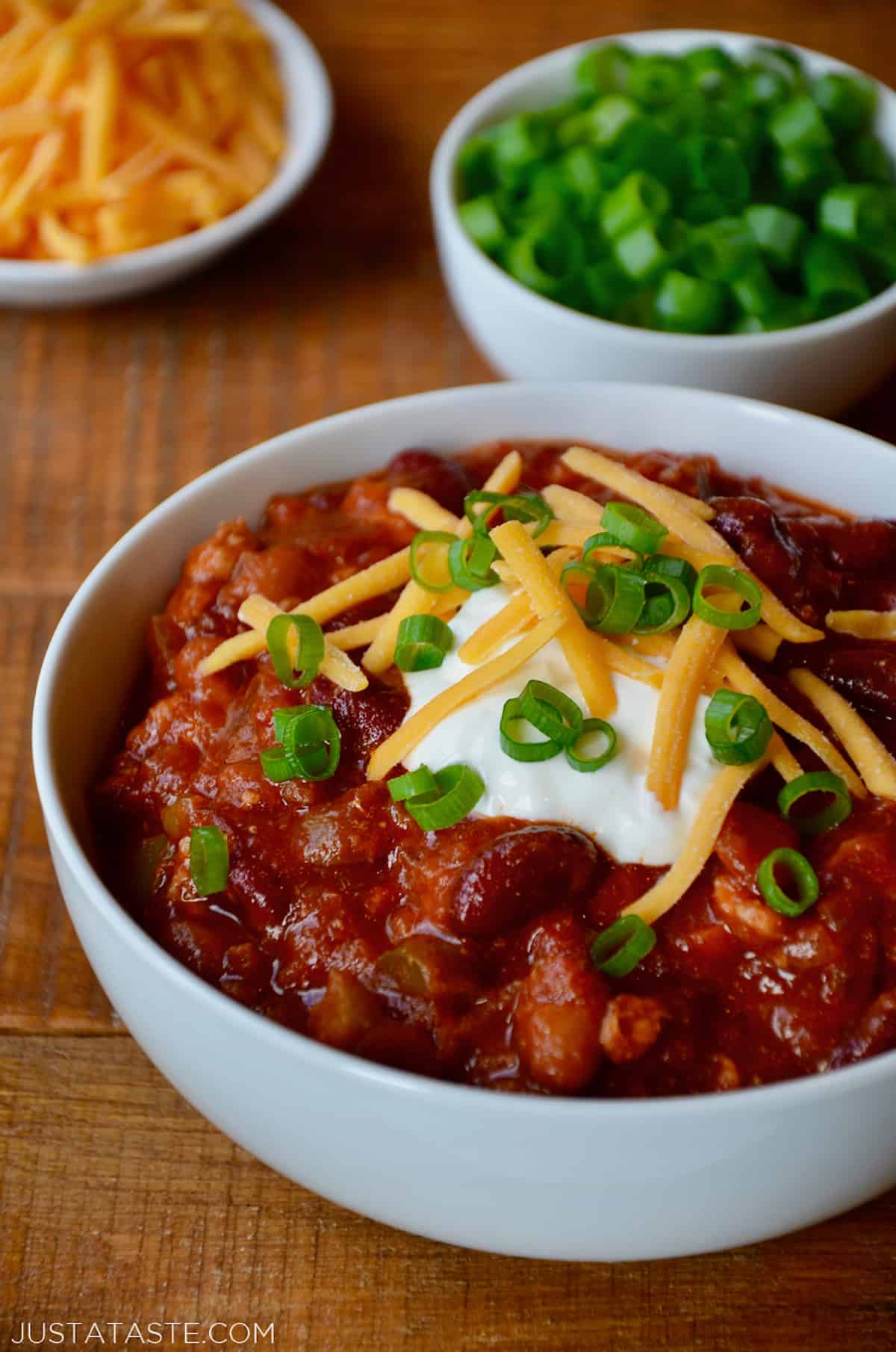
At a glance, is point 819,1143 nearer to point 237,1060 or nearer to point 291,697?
point 237,1060

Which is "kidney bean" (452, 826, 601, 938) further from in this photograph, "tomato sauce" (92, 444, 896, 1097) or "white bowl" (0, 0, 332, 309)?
"white bowl" (0, 0, 332, 309)

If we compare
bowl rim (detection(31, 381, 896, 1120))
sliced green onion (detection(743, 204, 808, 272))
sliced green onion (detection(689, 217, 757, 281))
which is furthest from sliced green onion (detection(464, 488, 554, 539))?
sliced green onion (detection(743, 204, 808, 272))

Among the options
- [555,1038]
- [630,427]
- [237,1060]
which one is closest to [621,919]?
[555,1038]

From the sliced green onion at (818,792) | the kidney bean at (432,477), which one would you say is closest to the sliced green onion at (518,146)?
the kidney bean at (432,477)

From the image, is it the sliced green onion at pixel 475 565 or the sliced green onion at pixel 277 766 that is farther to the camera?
the sliced green onion at pixel 475 565

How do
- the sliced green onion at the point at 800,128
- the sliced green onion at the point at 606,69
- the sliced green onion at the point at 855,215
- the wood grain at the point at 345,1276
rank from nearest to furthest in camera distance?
the wood grain at the point at 345,1276 < the sliced green onion at the point at 855,215 < the sliced green onion at the point at 800,128 < the sliced green onion at the point at 606,69

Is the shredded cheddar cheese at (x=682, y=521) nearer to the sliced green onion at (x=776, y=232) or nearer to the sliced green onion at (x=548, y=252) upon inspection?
the sliced green onion at (x=548, y=252)
